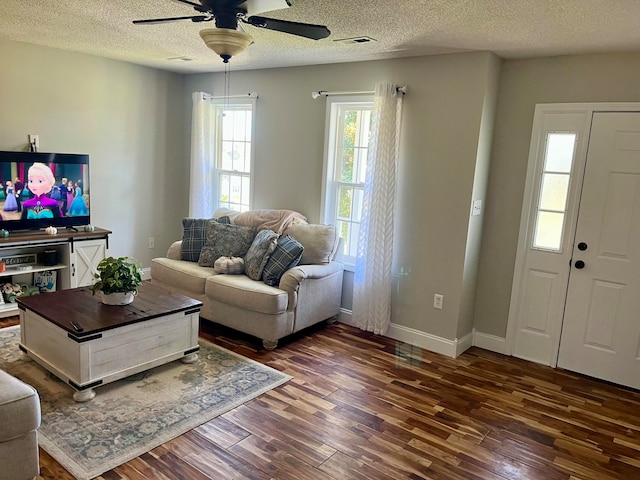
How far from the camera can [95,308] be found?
10.2 feet

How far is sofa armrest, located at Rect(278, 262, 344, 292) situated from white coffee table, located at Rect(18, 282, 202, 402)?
724mm

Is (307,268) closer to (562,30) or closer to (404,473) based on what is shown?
(404,473)

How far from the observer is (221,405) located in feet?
9.51

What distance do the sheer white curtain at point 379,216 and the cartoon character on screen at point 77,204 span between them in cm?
274

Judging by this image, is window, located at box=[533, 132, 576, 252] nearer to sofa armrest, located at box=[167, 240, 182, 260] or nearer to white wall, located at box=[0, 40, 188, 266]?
sofa armrest, located at box=[167, 240, 182, 260]

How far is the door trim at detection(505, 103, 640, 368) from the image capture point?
3449 millimetres

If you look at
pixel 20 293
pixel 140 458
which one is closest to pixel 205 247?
pixel 20 293

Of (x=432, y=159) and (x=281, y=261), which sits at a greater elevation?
(x=432, y=159)

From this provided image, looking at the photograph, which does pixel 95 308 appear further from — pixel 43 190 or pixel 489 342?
pixel 489 342

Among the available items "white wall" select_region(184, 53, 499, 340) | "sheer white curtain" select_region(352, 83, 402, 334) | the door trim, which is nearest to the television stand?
"white wall" select_region(184, 53, 499, 340)

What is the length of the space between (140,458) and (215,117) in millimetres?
4007

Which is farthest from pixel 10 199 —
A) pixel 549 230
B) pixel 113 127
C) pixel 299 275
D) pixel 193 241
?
pixel 549 230

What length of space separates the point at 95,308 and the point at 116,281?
23 cm

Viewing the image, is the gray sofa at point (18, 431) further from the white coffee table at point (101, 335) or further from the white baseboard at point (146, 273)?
the white baseboard at point (146, 273)
